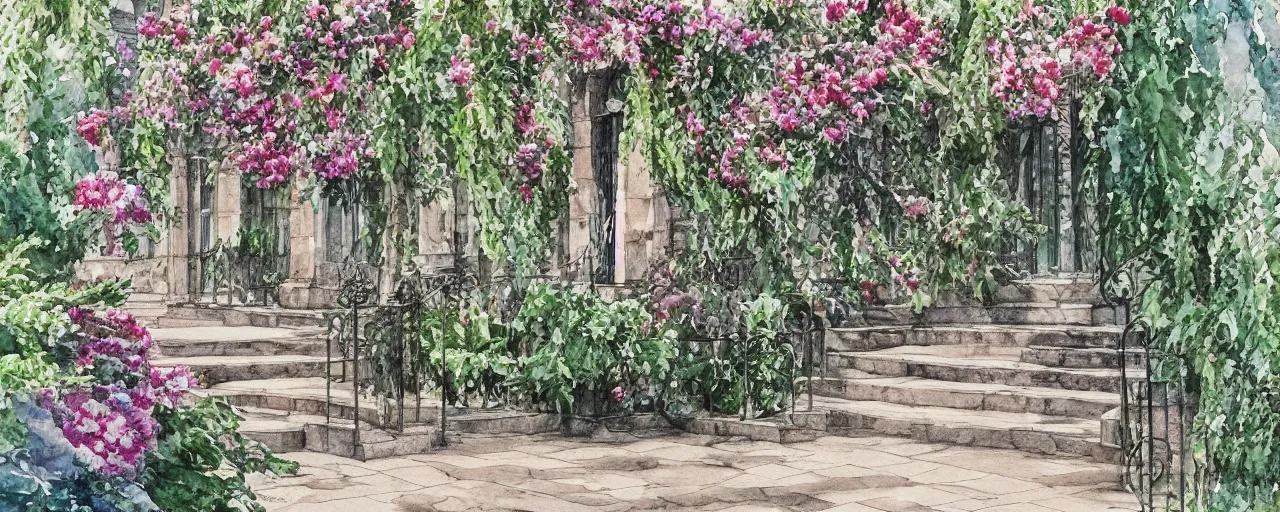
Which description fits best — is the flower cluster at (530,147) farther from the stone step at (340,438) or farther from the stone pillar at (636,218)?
the stone pillar at (636,218)

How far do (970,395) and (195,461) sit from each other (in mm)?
6970

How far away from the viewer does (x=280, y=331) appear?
573 inches

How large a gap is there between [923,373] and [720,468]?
11.8 feet

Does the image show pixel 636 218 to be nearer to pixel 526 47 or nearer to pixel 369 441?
pixel 526 47

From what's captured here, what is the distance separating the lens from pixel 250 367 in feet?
40.6

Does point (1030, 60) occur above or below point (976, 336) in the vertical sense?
above

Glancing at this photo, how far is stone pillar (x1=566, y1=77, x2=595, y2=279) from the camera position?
14531 mm

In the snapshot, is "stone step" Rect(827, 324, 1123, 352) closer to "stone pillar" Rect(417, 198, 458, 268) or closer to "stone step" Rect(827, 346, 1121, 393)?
"stone step" Rect(827, 346, 1121, 393)

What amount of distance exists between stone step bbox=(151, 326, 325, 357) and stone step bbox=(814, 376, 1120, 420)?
14.8 ft

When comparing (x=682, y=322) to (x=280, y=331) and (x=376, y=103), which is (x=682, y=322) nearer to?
(x=376, y=103)

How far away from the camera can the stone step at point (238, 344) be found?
42.4ft

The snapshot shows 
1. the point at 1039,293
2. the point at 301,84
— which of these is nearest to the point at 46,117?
the point at 301,84

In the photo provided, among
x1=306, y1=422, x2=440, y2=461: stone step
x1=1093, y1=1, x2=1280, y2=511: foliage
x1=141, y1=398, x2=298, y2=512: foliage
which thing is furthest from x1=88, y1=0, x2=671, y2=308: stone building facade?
x1=1093, y1=1, x2=1280, y2=511: foliage

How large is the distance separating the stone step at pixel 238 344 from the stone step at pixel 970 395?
450cm
